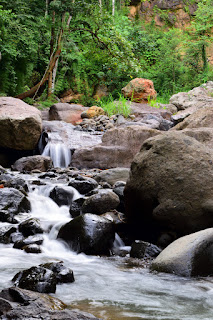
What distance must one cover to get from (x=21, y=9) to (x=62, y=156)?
7.65 m

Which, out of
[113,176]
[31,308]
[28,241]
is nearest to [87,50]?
[113,176]

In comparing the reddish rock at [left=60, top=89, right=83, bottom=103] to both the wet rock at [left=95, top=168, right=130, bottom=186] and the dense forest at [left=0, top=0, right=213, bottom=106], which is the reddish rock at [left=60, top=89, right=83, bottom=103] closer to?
the dense forest at [left=0, top=0, right=213, bottom=106]

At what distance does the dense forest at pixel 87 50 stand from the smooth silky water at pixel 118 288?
8.64m

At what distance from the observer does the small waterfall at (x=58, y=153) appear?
9539mm

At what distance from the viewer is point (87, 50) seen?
17312mm

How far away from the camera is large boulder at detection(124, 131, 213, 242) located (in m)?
4.26

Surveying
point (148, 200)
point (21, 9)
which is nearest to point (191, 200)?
point (148, 200)

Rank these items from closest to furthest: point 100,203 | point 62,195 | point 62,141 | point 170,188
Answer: point 170,188, point 100,203, point 62,195, point 62,141

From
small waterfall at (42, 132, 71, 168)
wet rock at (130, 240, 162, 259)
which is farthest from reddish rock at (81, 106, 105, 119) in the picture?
wet rock at (130, 240, 162, 259)

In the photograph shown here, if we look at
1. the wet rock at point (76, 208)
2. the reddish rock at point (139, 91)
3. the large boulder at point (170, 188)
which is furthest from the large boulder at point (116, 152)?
the reddish rock at point (139, 91)

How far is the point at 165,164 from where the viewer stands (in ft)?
14.7

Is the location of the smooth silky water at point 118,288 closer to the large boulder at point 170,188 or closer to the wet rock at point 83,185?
the large boulder at point 170,188

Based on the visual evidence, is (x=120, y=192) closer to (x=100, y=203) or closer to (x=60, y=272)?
(x=100, y=203)

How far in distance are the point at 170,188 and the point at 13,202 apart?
92.4 inches
